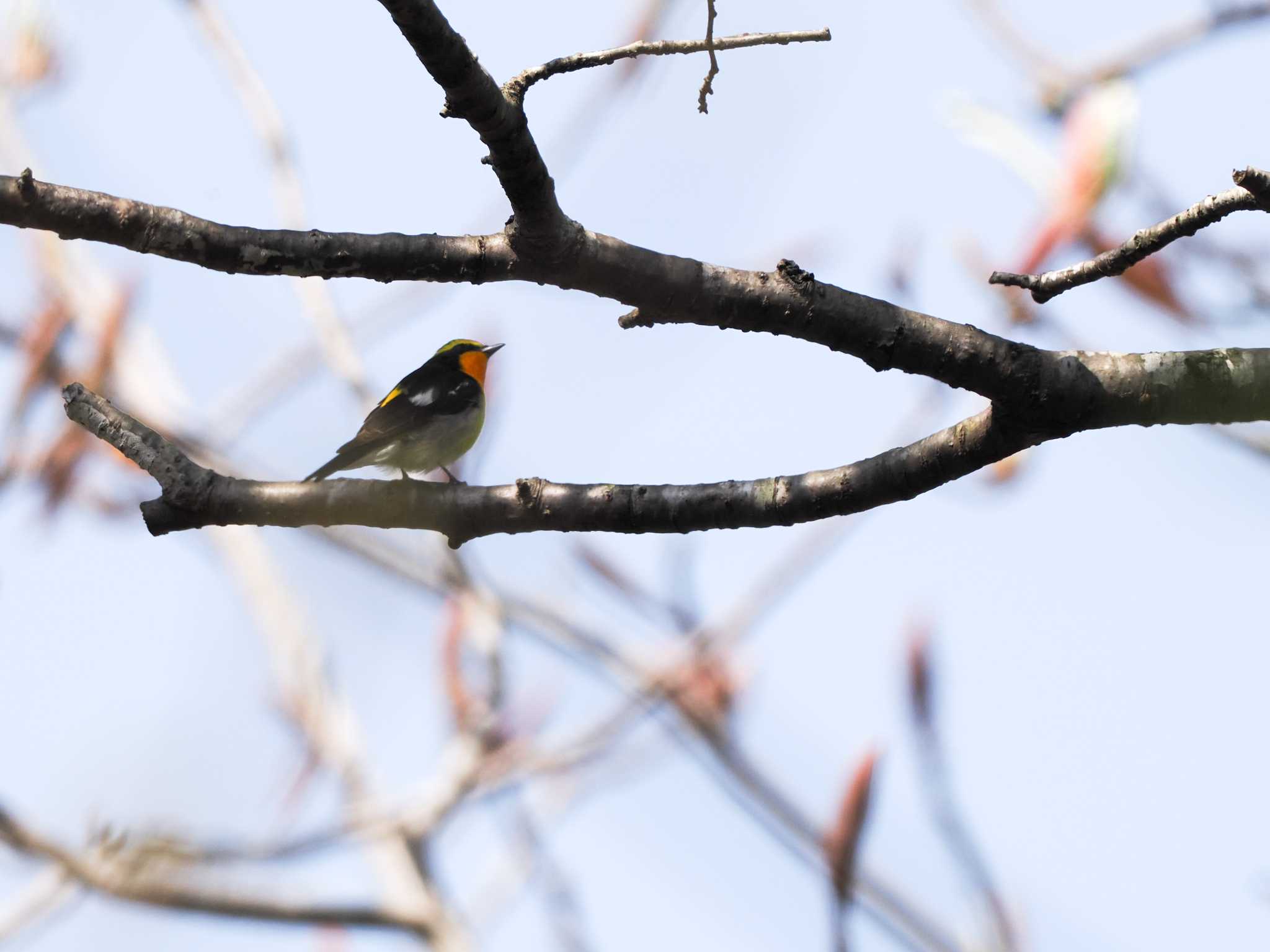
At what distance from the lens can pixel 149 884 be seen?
5375mm

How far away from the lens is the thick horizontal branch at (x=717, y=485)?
9.26 feet

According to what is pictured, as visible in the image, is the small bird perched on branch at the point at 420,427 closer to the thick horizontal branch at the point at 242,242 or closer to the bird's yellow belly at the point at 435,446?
the bird's yellow belly at the point at 435,446

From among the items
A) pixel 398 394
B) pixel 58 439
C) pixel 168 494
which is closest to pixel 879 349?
pixel 168 494

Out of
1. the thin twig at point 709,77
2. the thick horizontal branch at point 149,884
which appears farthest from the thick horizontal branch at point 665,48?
the thick horizontal branch at point 149,884

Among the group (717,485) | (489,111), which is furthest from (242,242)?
(717,485)

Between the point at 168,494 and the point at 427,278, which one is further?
the point at 168,494

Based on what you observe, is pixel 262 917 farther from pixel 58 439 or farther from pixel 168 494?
pixel 168 494

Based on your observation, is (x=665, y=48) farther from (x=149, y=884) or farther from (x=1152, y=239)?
(x=149, y=884)

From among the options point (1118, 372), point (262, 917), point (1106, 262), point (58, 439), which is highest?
point (58, 439)

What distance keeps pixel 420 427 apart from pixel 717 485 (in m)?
3.32

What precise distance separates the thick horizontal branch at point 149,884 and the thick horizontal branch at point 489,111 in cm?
386

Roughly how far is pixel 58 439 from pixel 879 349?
17.5 ft

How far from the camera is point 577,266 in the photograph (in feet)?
9.00

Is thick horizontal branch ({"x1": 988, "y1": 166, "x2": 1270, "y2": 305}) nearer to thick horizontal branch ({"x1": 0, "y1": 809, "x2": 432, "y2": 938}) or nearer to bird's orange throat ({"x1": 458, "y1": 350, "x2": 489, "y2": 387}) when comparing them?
thick horizontal branch ({"x1": 0, "y1": 809, "x2": 432, "y2": 938})
